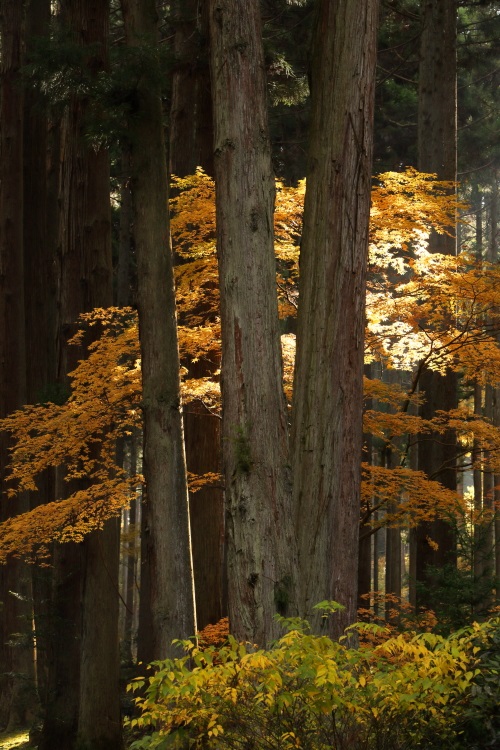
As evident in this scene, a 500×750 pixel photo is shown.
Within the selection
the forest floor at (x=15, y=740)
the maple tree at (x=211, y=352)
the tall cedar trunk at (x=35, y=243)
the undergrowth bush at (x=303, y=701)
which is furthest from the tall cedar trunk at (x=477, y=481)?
the tall cedar trunk at (x=35, y=243)

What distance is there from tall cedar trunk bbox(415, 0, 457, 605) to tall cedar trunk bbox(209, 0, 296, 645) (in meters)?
6.64

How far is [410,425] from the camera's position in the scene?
34.6 ft

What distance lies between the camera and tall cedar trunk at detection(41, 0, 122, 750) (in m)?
10.8

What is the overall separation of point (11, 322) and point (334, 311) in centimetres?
967

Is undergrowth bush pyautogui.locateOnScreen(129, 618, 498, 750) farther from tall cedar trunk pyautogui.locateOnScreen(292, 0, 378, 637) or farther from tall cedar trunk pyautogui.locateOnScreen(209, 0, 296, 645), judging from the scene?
tall cedar trunk pyautogui.locateOnScreen(292, 0, 378, 637)

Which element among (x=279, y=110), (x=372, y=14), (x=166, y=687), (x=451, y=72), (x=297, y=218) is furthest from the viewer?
(x=279, y=110)

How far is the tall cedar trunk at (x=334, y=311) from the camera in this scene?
659cm

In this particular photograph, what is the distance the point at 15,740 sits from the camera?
47.0 feet

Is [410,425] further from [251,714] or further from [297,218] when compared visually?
[251,714]

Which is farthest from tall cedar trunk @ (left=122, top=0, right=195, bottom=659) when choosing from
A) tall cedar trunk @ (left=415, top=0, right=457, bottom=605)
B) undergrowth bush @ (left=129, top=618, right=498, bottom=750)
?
tall cedar trunk @ (left=415, top=0, right=457, bottom=605)

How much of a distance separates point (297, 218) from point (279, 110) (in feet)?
34.6

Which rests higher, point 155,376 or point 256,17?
point 256,17

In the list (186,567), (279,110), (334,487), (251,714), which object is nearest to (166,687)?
(251,714)

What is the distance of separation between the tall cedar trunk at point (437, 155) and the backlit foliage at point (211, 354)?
2.02 meters
